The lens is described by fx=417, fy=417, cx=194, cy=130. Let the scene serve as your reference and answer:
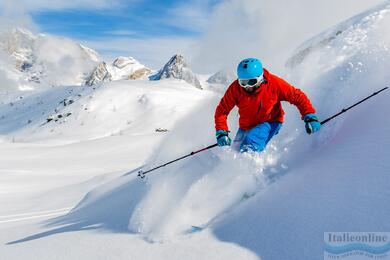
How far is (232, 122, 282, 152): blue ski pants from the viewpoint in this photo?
5.16 metres

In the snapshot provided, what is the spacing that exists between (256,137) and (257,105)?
1.44 feet

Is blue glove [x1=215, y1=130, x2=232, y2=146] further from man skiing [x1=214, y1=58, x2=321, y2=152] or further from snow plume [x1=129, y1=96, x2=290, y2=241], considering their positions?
snow plume [x1=129, y1=96, x2=290, y2=241]

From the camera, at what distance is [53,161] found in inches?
782

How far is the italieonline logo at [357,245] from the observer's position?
292cm

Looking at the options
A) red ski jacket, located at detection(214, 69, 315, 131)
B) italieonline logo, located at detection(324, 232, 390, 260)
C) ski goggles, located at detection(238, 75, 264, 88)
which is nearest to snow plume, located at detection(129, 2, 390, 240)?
red ski jacket, located at detection(214, 69, 315, 131)

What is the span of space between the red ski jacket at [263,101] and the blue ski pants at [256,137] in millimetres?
88

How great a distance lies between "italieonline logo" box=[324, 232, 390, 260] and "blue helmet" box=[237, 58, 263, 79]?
2459 millimetres

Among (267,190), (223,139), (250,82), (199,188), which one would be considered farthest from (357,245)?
(250,82)

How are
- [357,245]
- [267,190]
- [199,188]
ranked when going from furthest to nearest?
[199,188] < [267,190] < [357,245]

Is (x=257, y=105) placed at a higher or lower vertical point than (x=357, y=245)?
higher

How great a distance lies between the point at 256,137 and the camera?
206 inches

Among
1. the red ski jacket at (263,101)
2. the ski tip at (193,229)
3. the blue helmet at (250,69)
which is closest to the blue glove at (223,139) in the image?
the red ski jacket at (263,101)

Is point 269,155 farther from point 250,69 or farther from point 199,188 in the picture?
point 250,69

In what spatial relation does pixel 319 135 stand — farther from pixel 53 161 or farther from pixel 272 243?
pixel 53 161
